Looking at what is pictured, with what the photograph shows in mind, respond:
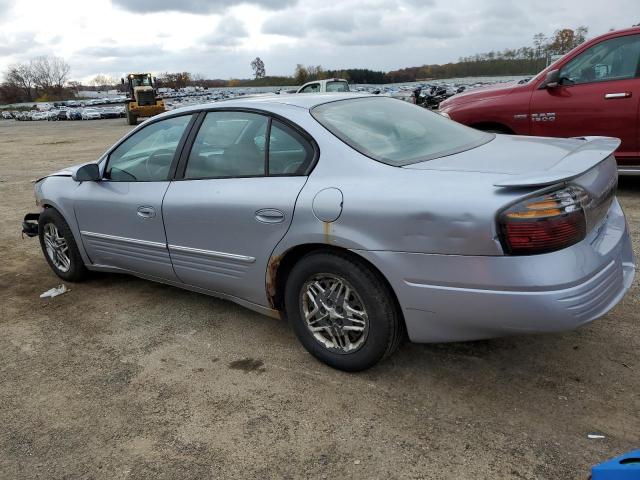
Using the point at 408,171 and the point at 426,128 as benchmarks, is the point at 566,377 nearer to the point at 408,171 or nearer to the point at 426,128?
the point at 408,171

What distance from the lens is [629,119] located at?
6035 millimetres

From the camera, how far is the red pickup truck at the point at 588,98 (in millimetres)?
6039

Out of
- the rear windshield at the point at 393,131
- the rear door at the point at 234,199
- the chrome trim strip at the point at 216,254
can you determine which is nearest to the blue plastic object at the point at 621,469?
the rear windshield at the point at 393,131

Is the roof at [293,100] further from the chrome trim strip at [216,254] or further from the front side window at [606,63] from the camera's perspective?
the front side window at [606,63]

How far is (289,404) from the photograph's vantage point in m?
2.84

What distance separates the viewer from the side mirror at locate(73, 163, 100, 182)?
4.17m

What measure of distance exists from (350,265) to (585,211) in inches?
44.6

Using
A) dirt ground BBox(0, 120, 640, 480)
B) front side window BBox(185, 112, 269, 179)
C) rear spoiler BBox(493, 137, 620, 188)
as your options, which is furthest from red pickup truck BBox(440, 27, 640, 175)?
front side window BBox(185, 112, 269, 179)

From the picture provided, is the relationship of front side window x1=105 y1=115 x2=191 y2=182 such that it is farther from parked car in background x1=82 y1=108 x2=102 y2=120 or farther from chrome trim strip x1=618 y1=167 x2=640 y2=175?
parked car in background x1=82 y1=108 x2=102 y2=120

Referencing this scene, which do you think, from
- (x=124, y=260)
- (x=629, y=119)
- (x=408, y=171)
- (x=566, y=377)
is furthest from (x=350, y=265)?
(x=629, y=119)

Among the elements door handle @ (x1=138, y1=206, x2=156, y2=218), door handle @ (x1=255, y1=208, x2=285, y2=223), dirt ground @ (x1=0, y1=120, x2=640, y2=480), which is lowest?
dirt ground @ (x1=0, y1=120, x2=640, y2=480)

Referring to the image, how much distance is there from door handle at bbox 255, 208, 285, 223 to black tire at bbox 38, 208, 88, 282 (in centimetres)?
226

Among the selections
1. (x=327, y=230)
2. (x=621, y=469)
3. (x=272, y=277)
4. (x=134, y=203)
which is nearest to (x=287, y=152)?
(x=327, y=230)

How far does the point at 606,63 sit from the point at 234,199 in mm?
5105
